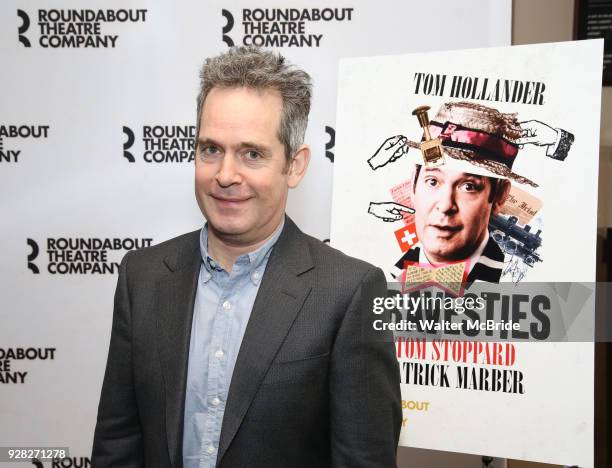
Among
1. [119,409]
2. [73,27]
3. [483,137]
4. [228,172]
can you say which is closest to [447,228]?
[483,137]

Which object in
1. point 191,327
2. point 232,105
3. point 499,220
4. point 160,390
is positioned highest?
point 232,105

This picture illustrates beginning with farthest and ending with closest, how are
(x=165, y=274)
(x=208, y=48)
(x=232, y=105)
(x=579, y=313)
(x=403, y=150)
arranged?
(x=208, y=48) → (x=403, y=150) → (x=579, y=313) → (x=165, y=274) → (x=232, y=105)

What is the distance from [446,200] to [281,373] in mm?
766

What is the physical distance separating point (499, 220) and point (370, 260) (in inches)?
16.1

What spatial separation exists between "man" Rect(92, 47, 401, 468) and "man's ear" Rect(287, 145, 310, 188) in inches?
0.9

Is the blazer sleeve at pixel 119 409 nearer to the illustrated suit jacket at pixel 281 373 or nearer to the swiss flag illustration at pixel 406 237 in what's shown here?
the illustrated suit jacket at pixel 281 373

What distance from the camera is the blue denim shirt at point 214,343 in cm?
138

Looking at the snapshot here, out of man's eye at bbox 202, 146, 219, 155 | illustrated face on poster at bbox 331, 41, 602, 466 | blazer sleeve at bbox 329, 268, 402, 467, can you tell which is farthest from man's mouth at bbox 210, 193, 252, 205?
illustrated face on poster at bbox 331, 41, 602, 466

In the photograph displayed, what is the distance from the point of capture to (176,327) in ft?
4.72

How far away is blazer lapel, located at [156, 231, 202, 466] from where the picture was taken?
4.53ft

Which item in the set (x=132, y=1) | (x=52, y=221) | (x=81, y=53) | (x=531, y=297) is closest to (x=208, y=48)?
(x=132, y=1)

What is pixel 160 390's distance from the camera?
1417 millimetres

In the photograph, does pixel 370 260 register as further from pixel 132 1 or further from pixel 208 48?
pixel 132 1

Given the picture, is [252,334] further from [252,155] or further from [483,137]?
[483,137]
